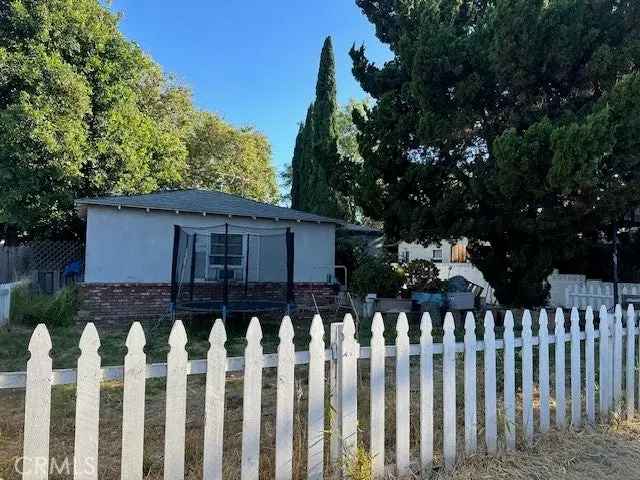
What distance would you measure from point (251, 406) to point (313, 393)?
1.12 feet

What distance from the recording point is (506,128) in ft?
24.7

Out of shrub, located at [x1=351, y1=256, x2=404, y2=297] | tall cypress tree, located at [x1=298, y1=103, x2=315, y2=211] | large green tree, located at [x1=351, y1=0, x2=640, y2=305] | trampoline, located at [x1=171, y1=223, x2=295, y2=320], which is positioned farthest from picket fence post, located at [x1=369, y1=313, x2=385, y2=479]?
tall cypress tree, located at [x1=298, y1=103, x2=315, y2=211]

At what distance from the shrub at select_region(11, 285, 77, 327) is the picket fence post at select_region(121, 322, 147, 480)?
770 centimetres

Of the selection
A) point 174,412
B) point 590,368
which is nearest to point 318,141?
point 590,368

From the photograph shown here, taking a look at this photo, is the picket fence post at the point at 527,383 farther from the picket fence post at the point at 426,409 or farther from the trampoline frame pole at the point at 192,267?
the trampoline frame pole at the point at 192,267

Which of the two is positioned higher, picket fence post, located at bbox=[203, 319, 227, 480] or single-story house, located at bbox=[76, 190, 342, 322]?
single-story house, located at bbox=[76, 190, 342, 322]

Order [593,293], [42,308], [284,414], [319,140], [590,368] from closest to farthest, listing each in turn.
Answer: [284,414], [590,368], [42,308], [593,293], [319,140]

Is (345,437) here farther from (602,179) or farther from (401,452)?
(602,179)

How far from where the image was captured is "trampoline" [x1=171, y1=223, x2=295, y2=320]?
33.1 feet

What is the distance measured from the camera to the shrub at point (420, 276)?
946cm

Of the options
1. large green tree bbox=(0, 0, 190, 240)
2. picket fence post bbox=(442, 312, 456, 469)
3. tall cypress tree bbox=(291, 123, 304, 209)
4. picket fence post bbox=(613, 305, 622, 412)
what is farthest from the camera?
tall cypress tree bbox=(291, 123, 304, 209)

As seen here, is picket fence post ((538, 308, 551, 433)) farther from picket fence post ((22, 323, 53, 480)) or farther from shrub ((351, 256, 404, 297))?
shrub ((351, 256, 404, 297))

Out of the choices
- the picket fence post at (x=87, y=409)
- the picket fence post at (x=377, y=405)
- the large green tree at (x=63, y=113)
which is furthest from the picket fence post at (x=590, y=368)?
the large green tree at (x=63, y=113)

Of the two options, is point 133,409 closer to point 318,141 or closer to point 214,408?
point 214,408
